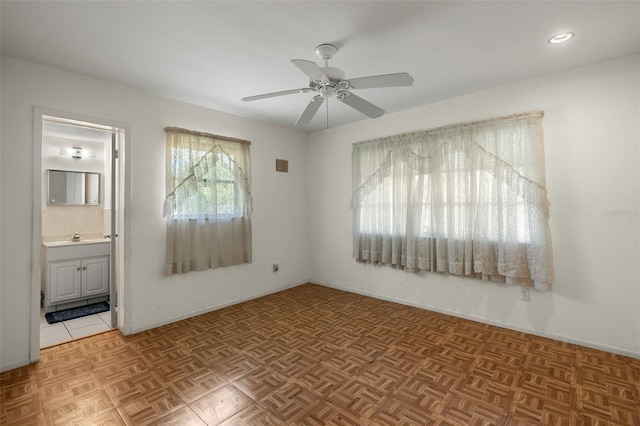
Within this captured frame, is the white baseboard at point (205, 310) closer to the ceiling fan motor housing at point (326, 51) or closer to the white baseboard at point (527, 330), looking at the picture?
the white baseboard at point (527, 330)

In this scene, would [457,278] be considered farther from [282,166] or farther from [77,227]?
[77,227]

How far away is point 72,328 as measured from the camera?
10.9 ft

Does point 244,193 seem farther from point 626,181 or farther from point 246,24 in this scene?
point 626,181

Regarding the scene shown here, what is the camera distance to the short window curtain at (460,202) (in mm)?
2984

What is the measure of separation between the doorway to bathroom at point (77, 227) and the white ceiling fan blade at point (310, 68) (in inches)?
89.6

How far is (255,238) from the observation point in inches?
172

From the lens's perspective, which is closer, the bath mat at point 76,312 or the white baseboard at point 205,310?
the white baseboard at point 205,310

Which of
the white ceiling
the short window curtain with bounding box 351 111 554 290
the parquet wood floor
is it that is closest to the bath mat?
the parquet wood floor

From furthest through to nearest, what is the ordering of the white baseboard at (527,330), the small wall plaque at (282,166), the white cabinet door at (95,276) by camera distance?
the small wall plaque at (282,166) → the white cabinet door at (95,276) → the white baseboard at (527,330)

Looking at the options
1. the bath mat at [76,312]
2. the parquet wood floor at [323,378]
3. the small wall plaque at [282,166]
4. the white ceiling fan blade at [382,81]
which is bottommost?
the parquet wood floor at [323,378]

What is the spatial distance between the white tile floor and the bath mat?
0.27ft

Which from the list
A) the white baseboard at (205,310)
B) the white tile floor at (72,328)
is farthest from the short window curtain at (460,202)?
the white tile floor at (72,328)

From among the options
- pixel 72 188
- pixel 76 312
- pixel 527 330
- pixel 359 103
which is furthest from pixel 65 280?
pixel 527 330

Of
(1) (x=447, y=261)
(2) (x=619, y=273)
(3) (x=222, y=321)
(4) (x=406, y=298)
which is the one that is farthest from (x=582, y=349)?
(3) (x=222, y=321)
